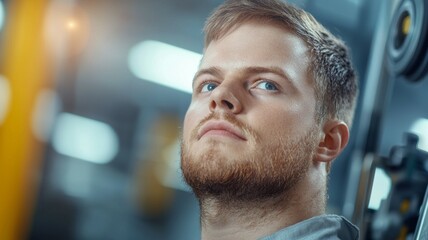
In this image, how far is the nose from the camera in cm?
106

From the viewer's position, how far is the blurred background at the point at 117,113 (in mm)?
1668

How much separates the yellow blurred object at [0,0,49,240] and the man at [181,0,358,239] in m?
0.70

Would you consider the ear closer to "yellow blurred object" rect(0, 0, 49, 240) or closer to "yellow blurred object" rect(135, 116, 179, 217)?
"yellow blurred object" rect(135, 116, 179, 217)

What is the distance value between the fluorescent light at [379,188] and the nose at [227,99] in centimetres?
66

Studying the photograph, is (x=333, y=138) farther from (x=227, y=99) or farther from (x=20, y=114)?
(x=20, y=114)

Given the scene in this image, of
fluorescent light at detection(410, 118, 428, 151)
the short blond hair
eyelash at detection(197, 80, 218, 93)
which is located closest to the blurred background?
fluorescent light at detection(410, 118, 428, 151)

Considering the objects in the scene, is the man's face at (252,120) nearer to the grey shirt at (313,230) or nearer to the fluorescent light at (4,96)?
the grey shirt at (313,230)

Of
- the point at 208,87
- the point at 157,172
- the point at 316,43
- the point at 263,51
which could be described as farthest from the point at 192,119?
the point at 157,172

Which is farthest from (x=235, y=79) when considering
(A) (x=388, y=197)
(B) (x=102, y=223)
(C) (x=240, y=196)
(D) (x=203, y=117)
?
(B) (x=102, y=223)

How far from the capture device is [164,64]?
1.75 m

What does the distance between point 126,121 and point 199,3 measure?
0.42 m

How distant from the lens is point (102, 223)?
1.67 m

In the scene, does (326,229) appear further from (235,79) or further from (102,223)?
(102,223)

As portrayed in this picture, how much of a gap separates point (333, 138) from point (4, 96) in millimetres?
989
